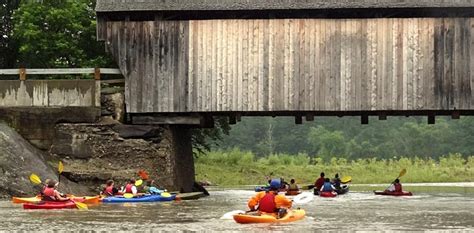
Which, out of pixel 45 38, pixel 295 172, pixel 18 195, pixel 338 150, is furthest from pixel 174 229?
pixel 338 150

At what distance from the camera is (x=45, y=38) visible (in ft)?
126

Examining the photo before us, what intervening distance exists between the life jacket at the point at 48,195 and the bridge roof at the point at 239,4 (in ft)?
22.4

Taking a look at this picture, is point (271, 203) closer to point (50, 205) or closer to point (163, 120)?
point (50, 205)

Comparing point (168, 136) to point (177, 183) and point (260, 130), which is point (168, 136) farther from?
point (260, 130)

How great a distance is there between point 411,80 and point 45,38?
17.4m

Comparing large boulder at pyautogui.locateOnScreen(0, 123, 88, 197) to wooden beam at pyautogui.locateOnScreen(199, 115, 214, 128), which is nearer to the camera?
large boulder at pyautogui.locateOnScreen(0, 123, 88, 197)

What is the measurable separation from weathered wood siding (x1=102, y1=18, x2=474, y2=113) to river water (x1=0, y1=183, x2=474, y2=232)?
3.34 m

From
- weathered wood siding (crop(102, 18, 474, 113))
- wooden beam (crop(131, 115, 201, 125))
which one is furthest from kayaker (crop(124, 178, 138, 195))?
weathered wood siding (crop(102, 18, 474, 113))

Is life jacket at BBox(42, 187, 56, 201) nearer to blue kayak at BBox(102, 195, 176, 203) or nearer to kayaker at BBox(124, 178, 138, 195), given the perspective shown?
blue kayak at BBox(102, 195, 176, 203)

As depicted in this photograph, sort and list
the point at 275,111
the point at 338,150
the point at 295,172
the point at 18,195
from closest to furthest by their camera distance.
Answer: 1. the point at 18,195
2. the point at 275,111
3. the point at 295,172
4. the point at 338,150

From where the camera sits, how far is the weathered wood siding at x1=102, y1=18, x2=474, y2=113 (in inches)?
1086

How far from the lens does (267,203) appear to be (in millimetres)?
18844

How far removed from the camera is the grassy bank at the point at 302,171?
50.5 m

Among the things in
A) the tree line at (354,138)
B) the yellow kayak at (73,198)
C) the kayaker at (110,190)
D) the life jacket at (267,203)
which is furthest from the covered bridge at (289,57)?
the tree line at (354,138)
